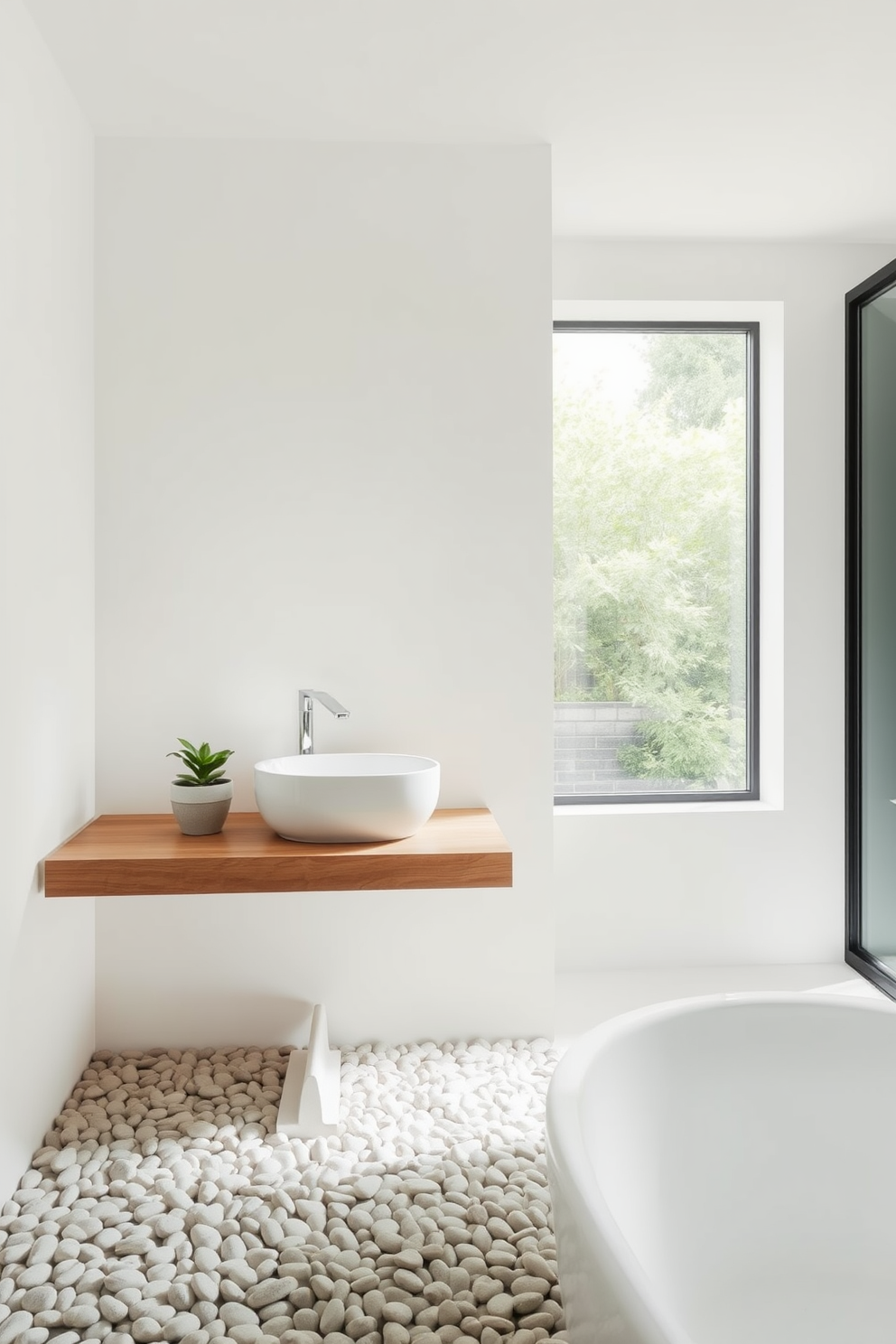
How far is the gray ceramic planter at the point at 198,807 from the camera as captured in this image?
2.34m

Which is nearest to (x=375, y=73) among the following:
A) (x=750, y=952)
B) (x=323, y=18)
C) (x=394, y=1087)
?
(x=323, y=18)

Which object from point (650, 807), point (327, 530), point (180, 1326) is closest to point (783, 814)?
point (650, 807)

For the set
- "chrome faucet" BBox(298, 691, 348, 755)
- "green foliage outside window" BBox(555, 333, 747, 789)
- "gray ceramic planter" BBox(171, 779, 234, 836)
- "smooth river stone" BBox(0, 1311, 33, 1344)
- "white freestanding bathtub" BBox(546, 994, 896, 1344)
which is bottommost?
"smooth river stone" BBox(0, 1311, 33, 1344)

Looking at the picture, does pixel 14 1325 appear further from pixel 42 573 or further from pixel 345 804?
pixel 42 573

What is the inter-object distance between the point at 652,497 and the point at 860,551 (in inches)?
28.6

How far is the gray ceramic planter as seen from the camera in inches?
92.0

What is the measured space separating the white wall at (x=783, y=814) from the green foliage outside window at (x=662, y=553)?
22cm

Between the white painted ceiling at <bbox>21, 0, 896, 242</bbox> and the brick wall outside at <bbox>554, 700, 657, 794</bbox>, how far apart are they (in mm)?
1679

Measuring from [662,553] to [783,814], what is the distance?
101cm

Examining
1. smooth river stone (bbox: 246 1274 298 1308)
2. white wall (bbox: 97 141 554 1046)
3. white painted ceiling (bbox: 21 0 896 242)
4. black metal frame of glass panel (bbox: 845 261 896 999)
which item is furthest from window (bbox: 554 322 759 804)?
smooth river stone (bbox: 246 1274 298 1308)

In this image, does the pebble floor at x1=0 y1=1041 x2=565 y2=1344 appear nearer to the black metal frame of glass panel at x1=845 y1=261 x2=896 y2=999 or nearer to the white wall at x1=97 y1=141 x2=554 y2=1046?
the white wall at x1=97 y1=141 x2=554 y2=1046

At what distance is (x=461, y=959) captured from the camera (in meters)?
2.67

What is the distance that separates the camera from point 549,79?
7.57 ft

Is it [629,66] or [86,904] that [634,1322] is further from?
[629,66]
